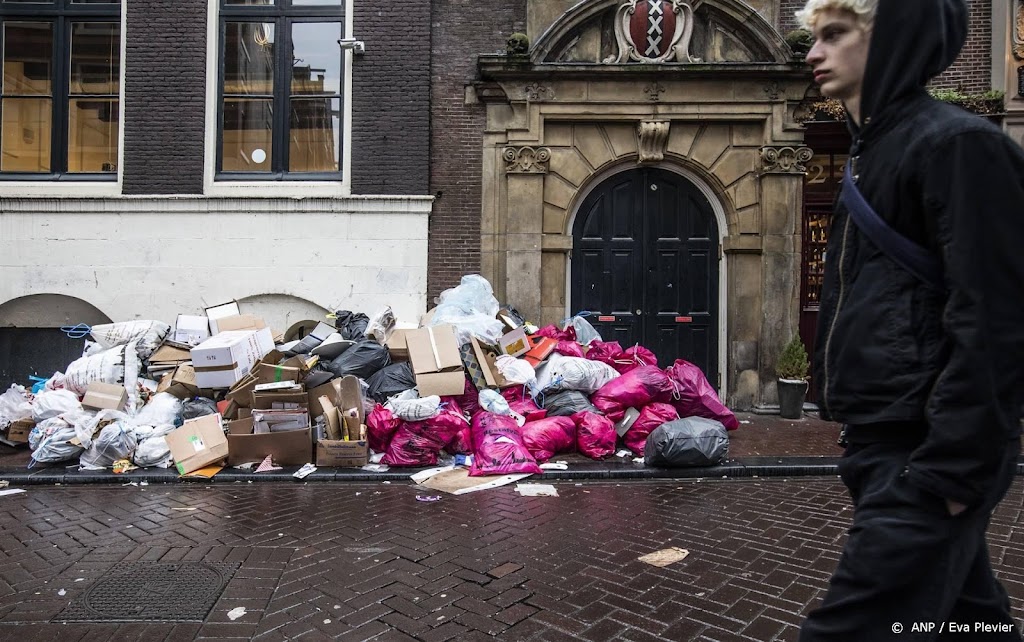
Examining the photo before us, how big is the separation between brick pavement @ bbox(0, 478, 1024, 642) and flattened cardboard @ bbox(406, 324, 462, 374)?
1.49m

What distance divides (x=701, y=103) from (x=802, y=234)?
92.4 inches

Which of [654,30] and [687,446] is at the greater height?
[654,30]

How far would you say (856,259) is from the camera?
1679 millimetres

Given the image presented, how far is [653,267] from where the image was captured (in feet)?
32.4

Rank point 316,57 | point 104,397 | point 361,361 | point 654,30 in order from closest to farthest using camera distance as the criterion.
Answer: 1. point 104,397
2. point 361,361
3. point 654,30
4. point 316,57

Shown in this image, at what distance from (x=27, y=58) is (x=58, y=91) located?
72cm

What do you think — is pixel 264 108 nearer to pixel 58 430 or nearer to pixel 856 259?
pixel 58 430

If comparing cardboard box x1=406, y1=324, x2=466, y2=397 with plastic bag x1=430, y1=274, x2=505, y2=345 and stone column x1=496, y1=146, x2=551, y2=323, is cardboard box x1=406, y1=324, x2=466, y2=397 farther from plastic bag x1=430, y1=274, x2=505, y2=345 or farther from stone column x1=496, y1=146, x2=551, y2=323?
stone column x1=496, y1=146, x2=551, y2=323

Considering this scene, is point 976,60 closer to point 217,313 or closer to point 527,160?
point 527,160

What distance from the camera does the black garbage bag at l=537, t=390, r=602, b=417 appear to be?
23.1ft

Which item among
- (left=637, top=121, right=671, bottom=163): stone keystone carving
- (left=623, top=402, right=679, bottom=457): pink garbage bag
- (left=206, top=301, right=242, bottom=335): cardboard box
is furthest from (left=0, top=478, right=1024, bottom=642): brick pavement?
(left=637, top=121, right=671, bottom=163): stone keystone carving

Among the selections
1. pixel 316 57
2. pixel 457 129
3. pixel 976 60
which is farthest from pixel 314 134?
pixel 976 60

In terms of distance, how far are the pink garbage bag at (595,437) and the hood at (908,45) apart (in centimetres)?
527

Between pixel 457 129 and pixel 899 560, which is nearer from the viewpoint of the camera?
pixel 899 560
